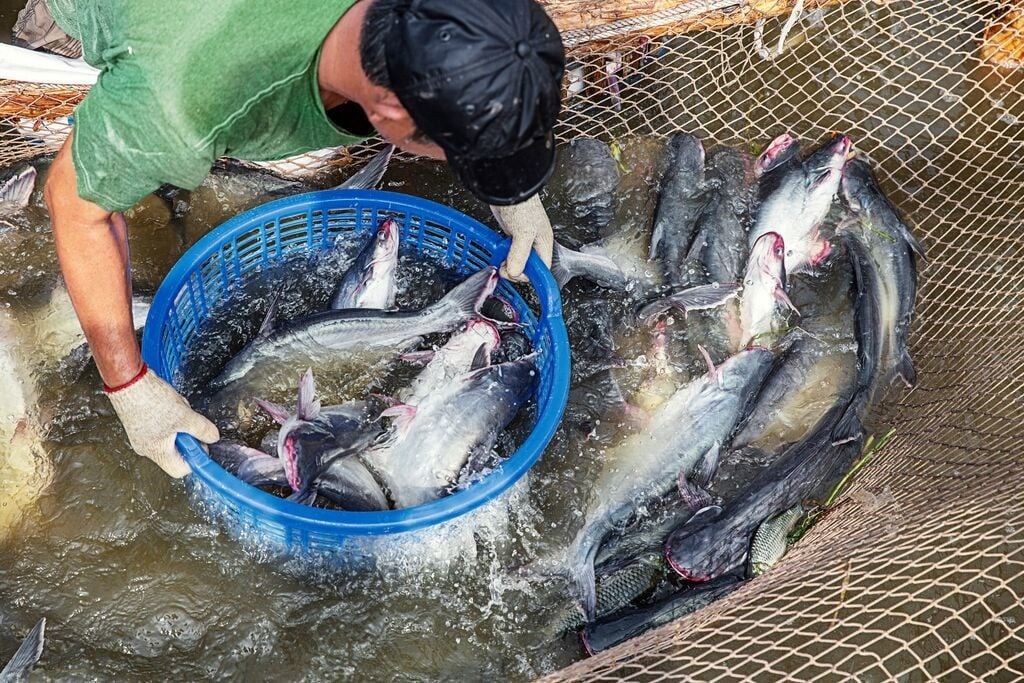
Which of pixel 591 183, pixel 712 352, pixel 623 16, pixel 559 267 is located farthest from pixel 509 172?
pixel 623 16

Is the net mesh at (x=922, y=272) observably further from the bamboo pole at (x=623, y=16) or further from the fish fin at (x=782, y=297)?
the fish fin at (x=782, y=297)

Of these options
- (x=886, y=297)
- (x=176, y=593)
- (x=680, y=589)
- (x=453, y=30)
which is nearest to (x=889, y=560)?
(x=680, y=589)

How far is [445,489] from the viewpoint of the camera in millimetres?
3289

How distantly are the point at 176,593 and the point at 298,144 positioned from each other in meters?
1.84

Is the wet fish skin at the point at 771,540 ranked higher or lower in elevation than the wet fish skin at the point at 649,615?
higher

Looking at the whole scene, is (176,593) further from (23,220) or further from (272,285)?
(23,220)

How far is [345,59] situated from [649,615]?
7.73 ft

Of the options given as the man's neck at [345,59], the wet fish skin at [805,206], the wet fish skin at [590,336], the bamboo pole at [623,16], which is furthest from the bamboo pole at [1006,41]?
the man's neck at [345,59]

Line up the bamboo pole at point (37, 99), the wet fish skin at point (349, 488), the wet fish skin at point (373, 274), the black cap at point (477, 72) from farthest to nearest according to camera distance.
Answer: the bamboo pole at point (37, 99) < the wet fish skin at point (373, 274) < the wet fish skin at point (349, 488) < the black cap at point (477, 72)

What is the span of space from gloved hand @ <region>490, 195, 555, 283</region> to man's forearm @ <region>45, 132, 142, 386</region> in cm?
144

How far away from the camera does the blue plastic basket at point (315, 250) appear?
9.09ft

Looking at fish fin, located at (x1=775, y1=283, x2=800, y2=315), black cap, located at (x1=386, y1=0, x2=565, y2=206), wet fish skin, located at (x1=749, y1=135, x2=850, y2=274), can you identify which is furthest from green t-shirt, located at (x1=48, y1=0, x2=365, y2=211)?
wet fish skin, located at (x1=749, y1=135, x2=850, y2=274)

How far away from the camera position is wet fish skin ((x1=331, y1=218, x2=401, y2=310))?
3.67m

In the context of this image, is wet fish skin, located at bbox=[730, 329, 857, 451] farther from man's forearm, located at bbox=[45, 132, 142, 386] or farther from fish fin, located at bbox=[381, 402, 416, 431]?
man's forearm, located at bbox=[45, 132, 142, 386]
